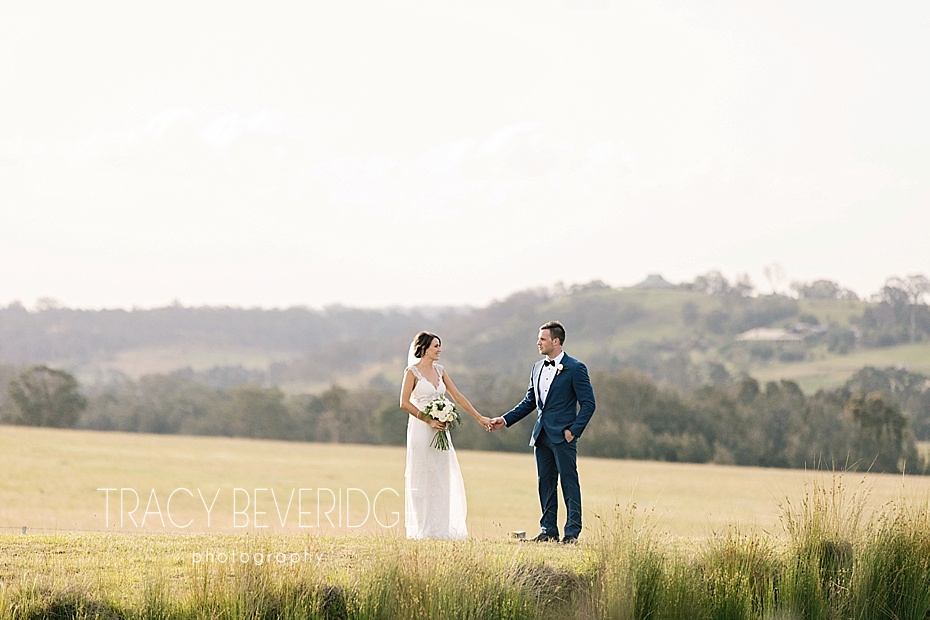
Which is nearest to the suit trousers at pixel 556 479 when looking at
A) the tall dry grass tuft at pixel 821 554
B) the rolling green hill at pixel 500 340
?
the tall dry grass tuft at pixel 821 554

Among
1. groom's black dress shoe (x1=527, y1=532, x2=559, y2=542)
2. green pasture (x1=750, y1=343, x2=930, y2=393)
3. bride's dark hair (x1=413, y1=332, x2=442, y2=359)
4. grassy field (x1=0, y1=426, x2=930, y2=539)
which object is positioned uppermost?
green pasture (x1=750, y1=343, x2=930, y2=393)

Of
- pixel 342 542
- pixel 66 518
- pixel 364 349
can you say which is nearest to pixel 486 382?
pixel 364 349

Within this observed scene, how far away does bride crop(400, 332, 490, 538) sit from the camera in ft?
47.0

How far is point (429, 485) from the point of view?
569 inches

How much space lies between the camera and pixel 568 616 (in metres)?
11.5

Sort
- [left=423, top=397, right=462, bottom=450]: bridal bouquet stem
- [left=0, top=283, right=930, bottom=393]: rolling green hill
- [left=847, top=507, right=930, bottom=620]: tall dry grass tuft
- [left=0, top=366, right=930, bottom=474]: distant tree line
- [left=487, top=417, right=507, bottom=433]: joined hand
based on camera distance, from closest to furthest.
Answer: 1. [left=847, top=507, right=930, bottom=620]: tall dry grass tuft
2. [left=423, top=397, right=462, bottom=450]: bridal bouquet stem
3. [left=487, top=417, right=507, bottom=433]: joined hand
4. [left=0, top=366, right=930, bottom=474]: distant tree line
5. [left=0, top=283, right=930, bottom=393]: rolling green hill

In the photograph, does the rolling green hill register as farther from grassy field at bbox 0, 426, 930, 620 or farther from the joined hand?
grassy field at bbox 0, 426, 930, 620

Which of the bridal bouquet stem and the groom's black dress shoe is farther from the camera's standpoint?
the bridal bouquet stem

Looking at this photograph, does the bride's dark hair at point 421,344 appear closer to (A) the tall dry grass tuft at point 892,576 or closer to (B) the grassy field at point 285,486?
(A) the tall dry grass tuft at point 892,576

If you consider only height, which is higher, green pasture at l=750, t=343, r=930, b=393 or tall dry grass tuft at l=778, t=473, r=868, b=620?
green pasture at l=750, t=343, r=930, b=393

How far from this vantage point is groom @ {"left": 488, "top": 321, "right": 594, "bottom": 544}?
13.5 m

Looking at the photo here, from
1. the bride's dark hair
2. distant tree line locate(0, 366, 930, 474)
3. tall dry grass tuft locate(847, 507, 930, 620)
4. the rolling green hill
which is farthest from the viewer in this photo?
the rolling green hill

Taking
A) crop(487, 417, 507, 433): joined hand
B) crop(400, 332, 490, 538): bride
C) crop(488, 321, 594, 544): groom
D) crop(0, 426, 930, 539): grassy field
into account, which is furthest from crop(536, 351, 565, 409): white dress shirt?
crop(0, 426, 930, 539): grassy field

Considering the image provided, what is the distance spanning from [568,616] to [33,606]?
526 cm
